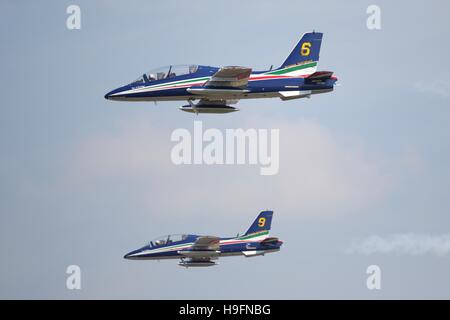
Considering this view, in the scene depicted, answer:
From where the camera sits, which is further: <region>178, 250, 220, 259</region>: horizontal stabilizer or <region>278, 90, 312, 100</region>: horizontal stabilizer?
<region>178, 250, 220, 259</region>: horizontal stabilizer

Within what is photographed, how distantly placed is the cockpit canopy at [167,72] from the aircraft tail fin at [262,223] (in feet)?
67.2

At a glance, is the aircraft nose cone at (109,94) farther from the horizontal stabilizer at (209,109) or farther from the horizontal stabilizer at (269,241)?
the horizontal stabilizer at (269,241)

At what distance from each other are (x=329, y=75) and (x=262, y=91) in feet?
11.8

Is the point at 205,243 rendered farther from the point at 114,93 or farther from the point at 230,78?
the point at 230,78

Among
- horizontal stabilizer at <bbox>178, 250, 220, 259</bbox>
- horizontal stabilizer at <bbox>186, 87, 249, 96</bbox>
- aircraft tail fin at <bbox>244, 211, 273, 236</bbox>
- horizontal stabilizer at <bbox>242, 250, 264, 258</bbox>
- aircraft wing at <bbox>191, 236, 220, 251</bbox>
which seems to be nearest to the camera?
horizontal stabilizer at <bbox>186, 87, 249, 96</bbox>

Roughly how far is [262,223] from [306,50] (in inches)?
814

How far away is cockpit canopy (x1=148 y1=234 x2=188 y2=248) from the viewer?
76.7m

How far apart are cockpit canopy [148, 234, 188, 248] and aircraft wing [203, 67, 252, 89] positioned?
18.8 meters

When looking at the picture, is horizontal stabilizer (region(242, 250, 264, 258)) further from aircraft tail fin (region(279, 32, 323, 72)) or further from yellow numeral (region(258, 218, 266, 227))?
aircraft tail fin (region(279, 32, 323, 72))

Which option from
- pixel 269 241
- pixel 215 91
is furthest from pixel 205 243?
pixel 215 91

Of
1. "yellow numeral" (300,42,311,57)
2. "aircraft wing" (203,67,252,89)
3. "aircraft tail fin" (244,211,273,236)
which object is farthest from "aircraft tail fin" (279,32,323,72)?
"aircraft tail fin" (244,211,273,236)

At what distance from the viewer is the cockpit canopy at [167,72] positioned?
202 ft
